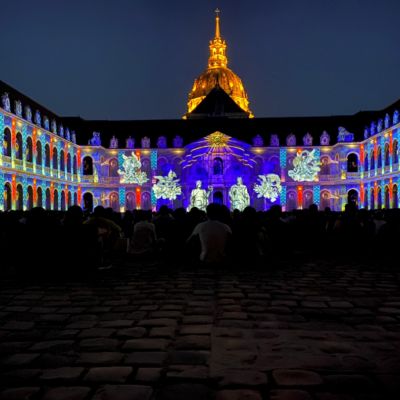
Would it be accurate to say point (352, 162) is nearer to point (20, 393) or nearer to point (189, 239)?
point (189, 239)

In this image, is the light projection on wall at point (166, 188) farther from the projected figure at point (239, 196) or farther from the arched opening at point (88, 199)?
the arched opening at point (88, 199)

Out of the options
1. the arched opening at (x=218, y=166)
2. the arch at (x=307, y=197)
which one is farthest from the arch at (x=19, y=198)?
the arch at (x=307, y=197)

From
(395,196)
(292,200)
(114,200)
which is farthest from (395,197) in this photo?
(114,200)

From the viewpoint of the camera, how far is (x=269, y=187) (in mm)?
53969

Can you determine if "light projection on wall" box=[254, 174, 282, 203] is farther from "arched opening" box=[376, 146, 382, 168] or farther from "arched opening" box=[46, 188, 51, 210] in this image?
"arched opening" box=[46, 188, 51, 210]

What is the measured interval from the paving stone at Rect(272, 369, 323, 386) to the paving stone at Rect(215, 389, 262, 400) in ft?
1.03

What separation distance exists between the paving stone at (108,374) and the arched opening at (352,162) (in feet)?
179

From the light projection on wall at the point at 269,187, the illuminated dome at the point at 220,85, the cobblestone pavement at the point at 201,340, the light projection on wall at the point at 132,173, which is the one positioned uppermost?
the illuminated dome at the point at 220,85

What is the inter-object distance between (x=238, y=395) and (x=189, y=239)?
7.67 meters

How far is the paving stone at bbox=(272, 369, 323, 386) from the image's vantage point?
4.00 metres

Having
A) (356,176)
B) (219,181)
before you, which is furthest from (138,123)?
(356,176)

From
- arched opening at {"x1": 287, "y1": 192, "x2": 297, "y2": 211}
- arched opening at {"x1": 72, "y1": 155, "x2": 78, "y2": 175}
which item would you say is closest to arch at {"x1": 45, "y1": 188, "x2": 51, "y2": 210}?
arched opening at {"x1": 72, "y1": 155, "x2": 78, "y2": 175}

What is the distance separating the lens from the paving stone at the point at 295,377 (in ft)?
13.1

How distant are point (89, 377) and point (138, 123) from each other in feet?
195
